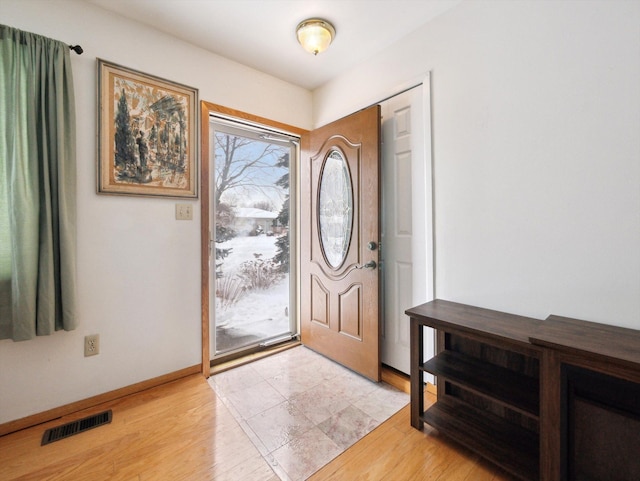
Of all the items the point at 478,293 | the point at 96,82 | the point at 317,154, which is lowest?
the point at 478,293

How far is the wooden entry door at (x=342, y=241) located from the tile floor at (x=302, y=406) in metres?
0.21

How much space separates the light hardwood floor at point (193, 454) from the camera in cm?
131

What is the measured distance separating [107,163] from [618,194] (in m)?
2.73

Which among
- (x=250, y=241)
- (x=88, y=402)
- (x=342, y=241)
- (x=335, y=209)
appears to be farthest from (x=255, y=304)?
(x=88, y=402)

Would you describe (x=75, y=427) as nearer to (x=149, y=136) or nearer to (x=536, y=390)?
(x=149, y=136)

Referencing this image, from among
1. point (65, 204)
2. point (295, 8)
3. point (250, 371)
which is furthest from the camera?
point (250, 371)

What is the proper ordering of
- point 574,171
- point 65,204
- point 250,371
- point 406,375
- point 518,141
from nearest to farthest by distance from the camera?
point 574,171, point 518,141, point 65,204, point 406,375, point 250,371

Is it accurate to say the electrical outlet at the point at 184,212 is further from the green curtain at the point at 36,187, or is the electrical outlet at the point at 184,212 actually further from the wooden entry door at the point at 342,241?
the wooden entry door at the point at 342,241

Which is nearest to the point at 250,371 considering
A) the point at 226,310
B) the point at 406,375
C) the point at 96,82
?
the point at 226,310

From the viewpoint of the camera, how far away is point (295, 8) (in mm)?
1760

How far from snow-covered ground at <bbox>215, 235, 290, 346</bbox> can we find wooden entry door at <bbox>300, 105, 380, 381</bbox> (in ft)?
0.72

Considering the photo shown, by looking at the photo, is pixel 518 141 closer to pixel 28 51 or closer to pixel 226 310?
pixel 226 310

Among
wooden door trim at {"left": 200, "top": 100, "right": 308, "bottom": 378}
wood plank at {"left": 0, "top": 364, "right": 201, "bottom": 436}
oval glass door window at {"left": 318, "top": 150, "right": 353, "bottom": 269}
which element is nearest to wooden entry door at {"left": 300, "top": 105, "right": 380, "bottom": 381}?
oval glass door window at {"left": 318, "top": 150, "right": 353, "bottom": 269}

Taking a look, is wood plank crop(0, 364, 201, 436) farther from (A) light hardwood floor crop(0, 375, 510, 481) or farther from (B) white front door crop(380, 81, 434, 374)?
(B) white front door crop(380, 81, 434, 374)
